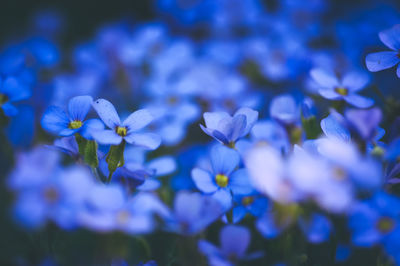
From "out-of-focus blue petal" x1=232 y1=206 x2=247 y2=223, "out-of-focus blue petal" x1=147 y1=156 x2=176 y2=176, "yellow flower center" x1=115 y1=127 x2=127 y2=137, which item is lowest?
"out-of-focus blue petal" x1=232 y1=206 x2=247 y2=223

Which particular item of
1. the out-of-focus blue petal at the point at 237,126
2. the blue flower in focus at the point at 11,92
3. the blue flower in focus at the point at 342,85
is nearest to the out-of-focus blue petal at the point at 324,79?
the blue flower in focus at the point at 342,85

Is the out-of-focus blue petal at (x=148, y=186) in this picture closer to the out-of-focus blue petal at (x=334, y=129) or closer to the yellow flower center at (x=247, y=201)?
the yellow flower center at (x=247, y=201)

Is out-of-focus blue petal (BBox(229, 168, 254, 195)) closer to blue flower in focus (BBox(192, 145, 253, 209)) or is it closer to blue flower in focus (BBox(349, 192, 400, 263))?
blue flower in focus (BBox(192, 145, 253, 209))

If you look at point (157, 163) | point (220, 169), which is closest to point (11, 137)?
point (157, 163)

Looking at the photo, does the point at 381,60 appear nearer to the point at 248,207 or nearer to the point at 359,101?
the point at 359,101

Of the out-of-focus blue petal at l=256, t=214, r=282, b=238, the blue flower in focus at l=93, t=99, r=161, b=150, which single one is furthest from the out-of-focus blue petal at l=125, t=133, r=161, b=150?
the out-of-focus blue petal at l=256, t=214, r=282, b=238

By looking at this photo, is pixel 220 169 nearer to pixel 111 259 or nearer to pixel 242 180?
pixel 242 180

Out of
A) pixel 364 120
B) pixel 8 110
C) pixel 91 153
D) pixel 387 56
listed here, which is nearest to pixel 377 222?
pixel 364 120
